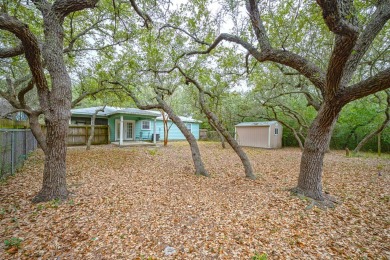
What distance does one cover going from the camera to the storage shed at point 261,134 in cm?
1543

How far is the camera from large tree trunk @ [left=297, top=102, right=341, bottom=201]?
387cm

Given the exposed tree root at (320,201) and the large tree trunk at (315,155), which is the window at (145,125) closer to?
the exposed tree root at (320,201)

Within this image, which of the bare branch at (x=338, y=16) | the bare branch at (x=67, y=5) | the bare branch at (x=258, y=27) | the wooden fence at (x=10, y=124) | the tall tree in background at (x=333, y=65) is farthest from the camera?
the wooden fence at (x=10, y=124)

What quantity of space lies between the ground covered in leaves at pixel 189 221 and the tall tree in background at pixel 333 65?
1.01 metres

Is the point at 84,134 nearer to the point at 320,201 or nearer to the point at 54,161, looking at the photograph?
the point at 54,161

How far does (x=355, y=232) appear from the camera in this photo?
2994mm

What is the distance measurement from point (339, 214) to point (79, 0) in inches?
267

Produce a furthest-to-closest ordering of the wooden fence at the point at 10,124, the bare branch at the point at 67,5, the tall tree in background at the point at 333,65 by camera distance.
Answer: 1. the wooden fence at the point at 10,124
2. the bare branch at the point at 67,5
3. the tall tree in background at the point at 333,65

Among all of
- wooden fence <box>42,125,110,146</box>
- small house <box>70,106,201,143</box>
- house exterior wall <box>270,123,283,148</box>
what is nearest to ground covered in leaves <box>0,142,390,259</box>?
wooden fence <box>42,125,110,146</box>

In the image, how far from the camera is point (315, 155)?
404 cm

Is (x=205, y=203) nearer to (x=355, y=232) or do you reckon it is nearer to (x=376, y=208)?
(x=355, y=232)

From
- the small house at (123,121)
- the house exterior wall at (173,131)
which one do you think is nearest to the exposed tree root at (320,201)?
the small house at (123,121)

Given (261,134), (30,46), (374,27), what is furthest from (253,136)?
(30,46)

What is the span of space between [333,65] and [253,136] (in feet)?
46.2
